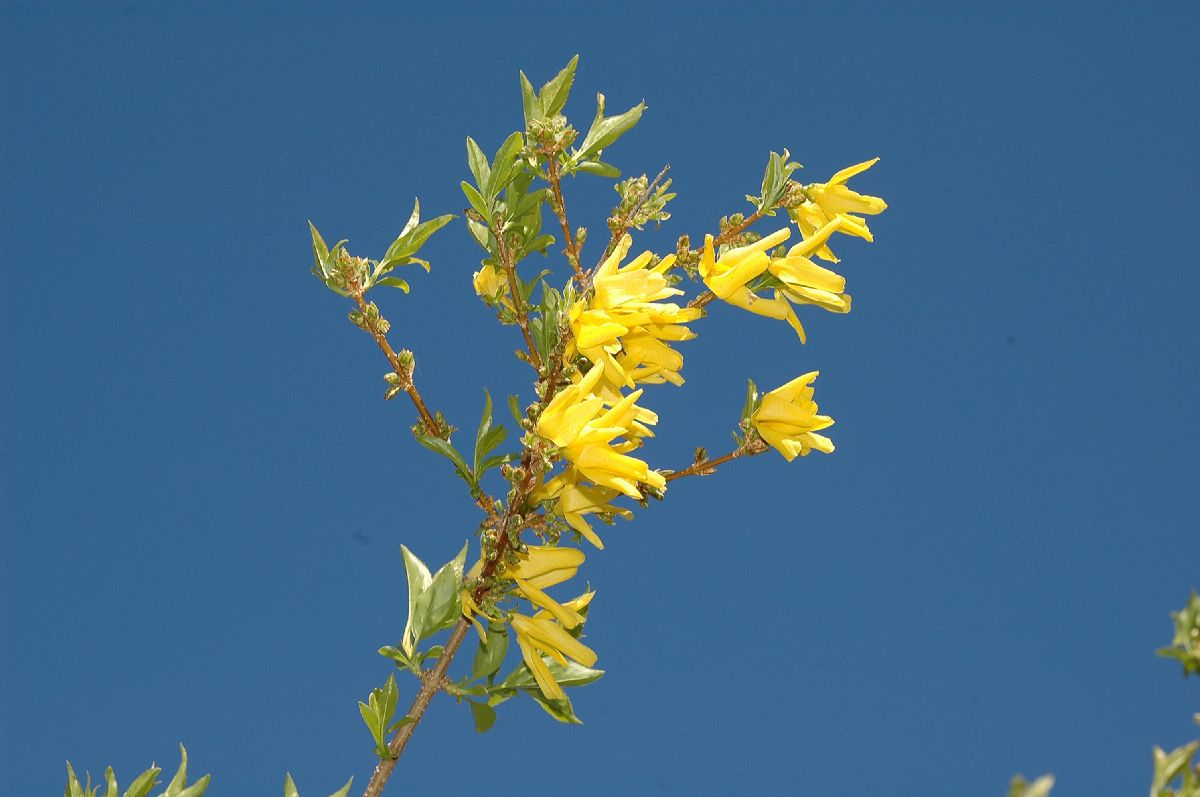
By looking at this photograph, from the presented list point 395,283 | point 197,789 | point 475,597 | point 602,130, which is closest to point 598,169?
point 602,130

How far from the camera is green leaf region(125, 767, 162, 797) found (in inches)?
76.4

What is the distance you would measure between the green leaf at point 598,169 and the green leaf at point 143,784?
119 cm

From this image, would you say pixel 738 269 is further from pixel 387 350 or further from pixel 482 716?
pixel 482 716

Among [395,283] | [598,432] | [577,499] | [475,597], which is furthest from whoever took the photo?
[395,283]

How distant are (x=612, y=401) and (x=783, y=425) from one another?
287 millimetres

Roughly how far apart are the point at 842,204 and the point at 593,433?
24.6 inches

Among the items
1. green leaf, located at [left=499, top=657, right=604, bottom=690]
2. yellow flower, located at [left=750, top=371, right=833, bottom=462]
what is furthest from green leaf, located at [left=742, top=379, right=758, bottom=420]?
green leaf, located at [left=499, top=657, right=604, bottom=690]

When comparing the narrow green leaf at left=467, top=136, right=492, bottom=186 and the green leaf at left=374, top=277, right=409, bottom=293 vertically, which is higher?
the narrow green leaf at left=467, top=136, right=492, bottom=186

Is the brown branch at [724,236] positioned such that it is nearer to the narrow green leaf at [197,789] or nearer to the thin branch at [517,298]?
the thin branch at [517,298]

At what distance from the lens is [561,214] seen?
6.35 feet

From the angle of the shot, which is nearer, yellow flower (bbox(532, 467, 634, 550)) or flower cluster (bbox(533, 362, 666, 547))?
flower cluster (bbox(533, 362, 666, 547))

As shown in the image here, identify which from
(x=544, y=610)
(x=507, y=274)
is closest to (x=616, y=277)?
(x=507, y=274)

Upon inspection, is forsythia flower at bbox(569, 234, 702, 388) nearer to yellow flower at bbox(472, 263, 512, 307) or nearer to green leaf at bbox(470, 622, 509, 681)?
yellow flower at bbox(472, 263, 512, 307)

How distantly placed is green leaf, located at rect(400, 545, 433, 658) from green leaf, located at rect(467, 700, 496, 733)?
6.7 inches
